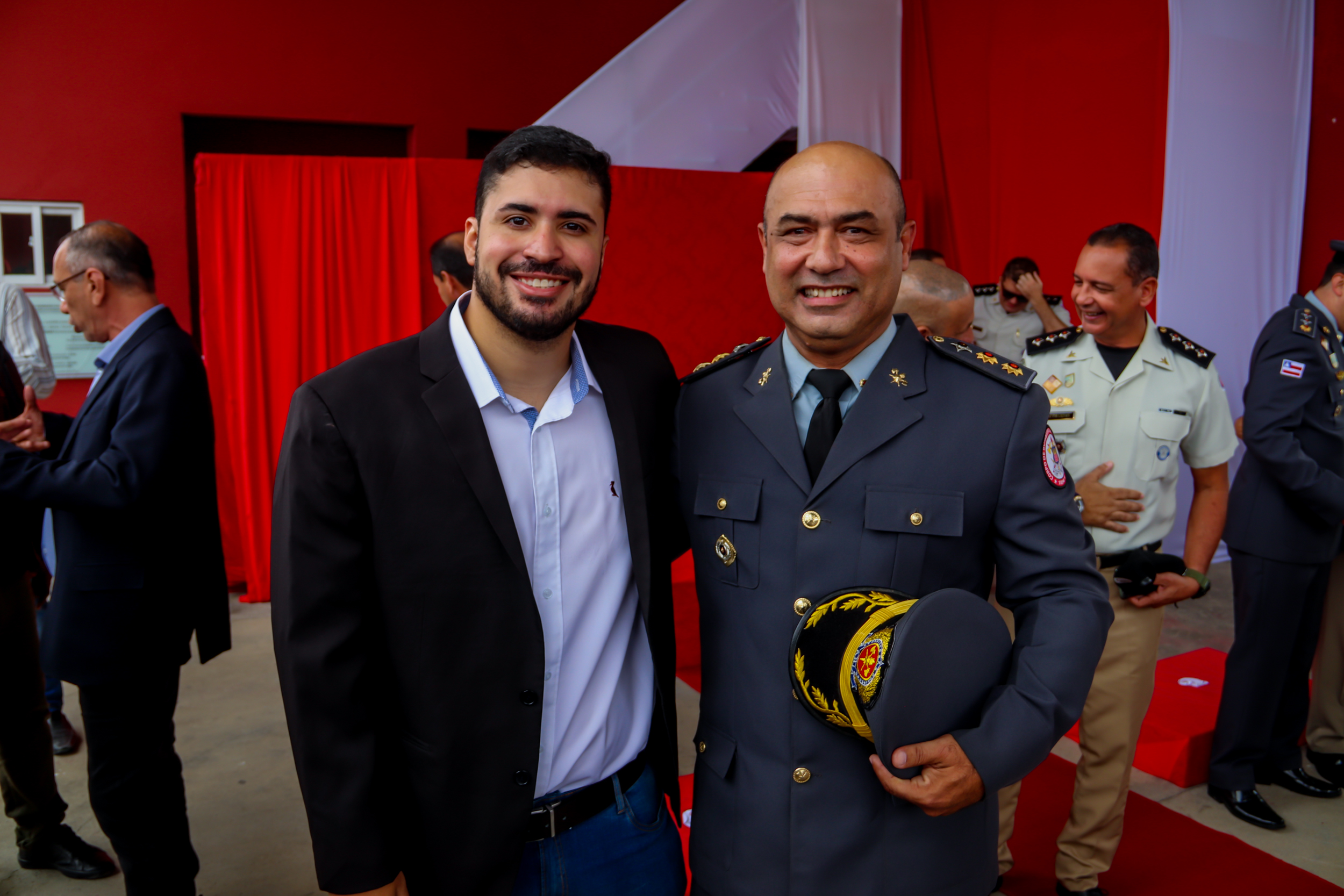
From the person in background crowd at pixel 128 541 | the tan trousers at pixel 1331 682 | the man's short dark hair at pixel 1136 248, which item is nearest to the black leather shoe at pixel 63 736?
the person in background crowd at pixel 128 541

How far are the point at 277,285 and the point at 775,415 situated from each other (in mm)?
4405

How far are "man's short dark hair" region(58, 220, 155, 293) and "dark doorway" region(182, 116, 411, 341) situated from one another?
371 cm

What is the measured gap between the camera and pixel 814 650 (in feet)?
3.88

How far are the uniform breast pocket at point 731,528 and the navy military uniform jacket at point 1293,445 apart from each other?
7.13 feet

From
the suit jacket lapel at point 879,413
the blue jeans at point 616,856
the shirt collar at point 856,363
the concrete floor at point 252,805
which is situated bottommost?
the concrete floor at point 252,805

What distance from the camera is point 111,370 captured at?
6.93ft

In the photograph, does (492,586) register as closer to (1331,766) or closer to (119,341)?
(119,341)

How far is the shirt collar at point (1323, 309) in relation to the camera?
2.81m

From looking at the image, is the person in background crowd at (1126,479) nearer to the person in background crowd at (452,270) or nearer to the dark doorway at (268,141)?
the person in background crowd at (452,270)

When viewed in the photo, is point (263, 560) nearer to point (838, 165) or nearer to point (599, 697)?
point (599, 697)

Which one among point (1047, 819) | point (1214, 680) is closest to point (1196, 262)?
point (1214, 680)

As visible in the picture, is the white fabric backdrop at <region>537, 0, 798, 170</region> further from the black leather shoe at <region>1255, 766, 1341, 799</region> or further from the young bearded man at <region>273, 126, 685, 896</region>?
the black leather shoe at <region>1255, 766, 1341, 799</region>

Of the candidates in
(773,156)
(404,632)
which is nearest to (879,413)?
(404,632)

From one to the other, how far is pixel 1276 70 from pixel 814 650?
17.9 feet
